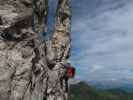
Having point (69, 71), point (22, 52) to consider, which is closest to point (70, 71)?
point (69, 71)

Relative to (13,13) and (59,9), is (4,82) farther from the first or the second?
(59,9)

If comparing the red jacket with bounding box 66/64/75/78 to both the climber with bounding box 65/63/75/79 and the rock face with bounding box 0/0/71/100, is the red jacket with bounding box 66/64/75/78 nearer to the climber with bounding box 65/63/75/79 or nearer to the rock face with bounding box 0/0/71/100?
the climber with bounding box 65/63/75/79

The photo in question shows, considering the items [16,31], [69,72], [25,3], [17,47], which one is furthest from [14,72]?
[69,72]

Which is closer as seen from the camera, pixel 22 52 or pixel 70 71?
pixel 22 52

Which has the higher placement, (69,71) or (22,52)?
(22,52)

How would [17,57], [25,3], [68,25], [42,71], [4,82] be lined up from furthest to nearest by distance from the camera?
[68,25], [42,71], [25,3], [17,57], [4,82]

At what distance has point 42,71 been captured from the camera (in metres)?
36.8

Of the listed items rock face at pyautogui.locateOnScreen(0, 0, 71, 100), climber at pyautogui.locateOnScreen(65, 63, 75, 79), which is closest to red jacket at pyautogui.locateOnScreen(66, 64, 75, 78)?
climber at pyautogui.locateOnScreen(65, 63, 75, 79)

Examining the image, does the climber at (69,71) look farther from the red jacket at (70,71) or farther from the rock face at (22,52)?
the rock face at (22,52)

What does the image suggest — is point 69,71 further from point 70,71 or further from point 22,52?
point 22,52

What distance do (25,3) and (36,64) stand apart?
8.17 meters

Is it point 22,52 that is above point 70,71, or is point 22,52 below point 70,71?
above

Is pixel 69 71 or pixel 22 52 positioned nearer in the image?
pixel 22 52

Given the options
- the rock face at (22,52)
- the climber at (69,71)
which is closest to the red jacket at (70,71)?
the climber at (69,71)
